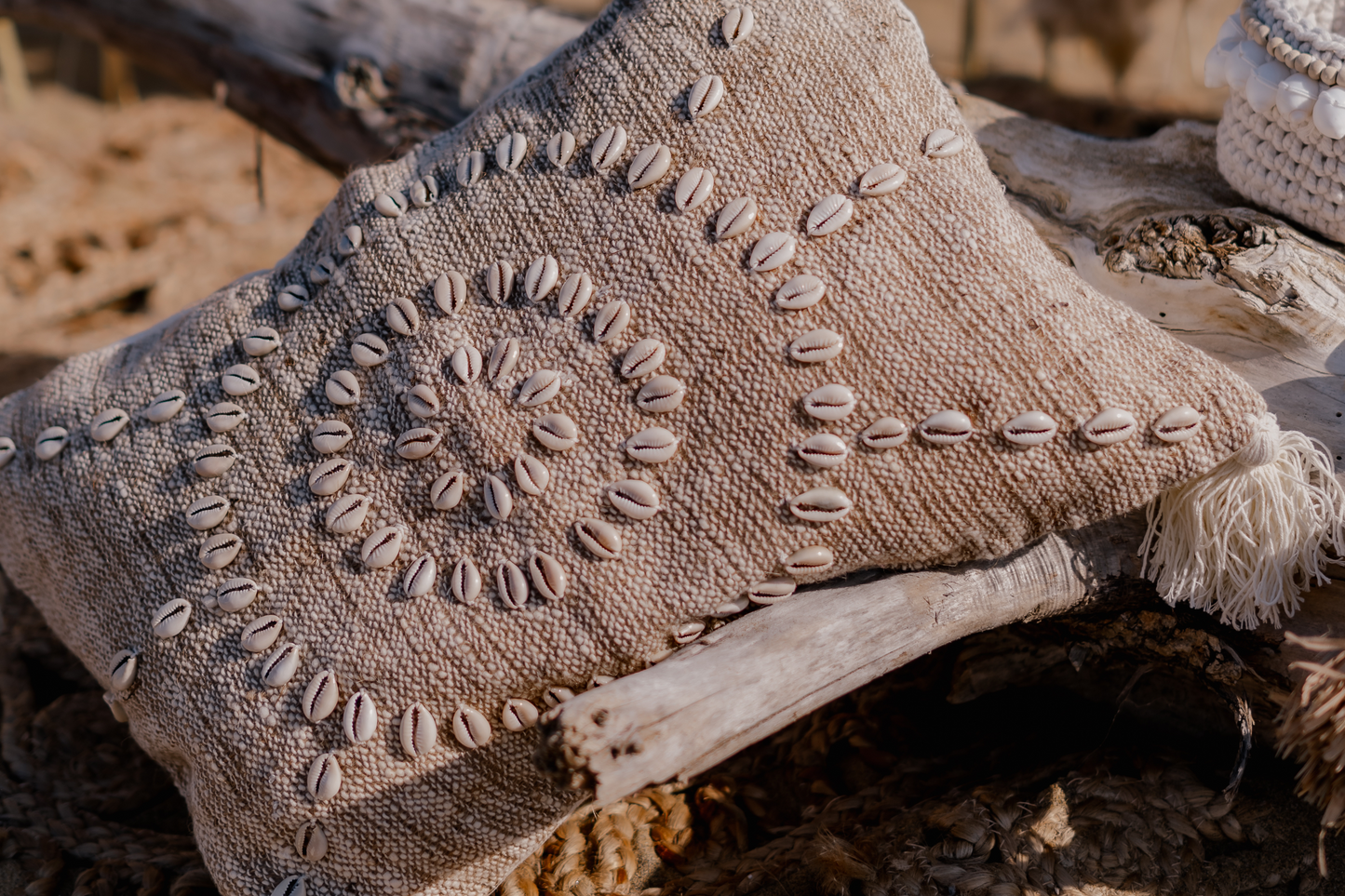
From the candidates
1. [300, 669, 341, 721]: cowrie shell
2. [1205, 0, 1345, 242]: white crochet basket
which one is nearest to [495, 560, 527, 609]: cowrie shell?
[300, 669, 341, 721]: cowrie shell

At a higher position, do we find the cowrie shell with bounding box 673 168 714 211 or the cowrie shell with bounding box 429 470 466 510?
the cowrie shell with bounding box 673 168 714 211

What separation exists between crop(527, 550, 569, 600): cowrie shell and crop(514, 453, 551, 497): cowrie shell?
0.25 ft

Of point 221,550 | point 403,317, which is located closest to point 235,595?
point 221,550

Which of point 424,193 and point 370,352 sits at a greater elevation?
point 424,193

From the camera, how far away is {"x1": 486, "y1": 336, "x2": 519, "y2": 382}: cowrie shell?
3.51 ft

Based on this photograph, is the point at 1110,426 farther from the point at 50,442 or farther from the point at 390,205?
the point at 50,442

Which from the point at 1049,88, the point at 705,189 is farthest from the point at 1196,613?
the point at 1049,88

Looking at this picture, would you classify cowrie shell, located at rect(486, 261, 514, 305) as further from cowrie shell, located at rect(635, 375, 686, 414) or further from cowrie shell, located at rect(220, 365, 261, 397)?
cowrie shell, located at rect(220, 365, 261, 397)

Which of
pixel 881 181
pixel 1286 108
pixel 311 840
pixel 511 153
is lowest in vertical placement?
pixel 311 840

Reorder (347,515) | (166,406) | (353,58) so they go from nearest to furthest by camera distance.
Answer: (347,515) < (166,406) < (353,58)

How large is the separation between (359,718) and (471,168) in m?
0.70

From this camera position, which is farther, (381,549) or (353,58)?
(353,58)

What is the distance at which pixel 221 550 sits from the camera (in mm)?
1088

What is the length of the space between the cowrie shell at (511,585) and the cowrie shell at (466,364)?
0.23 meters
